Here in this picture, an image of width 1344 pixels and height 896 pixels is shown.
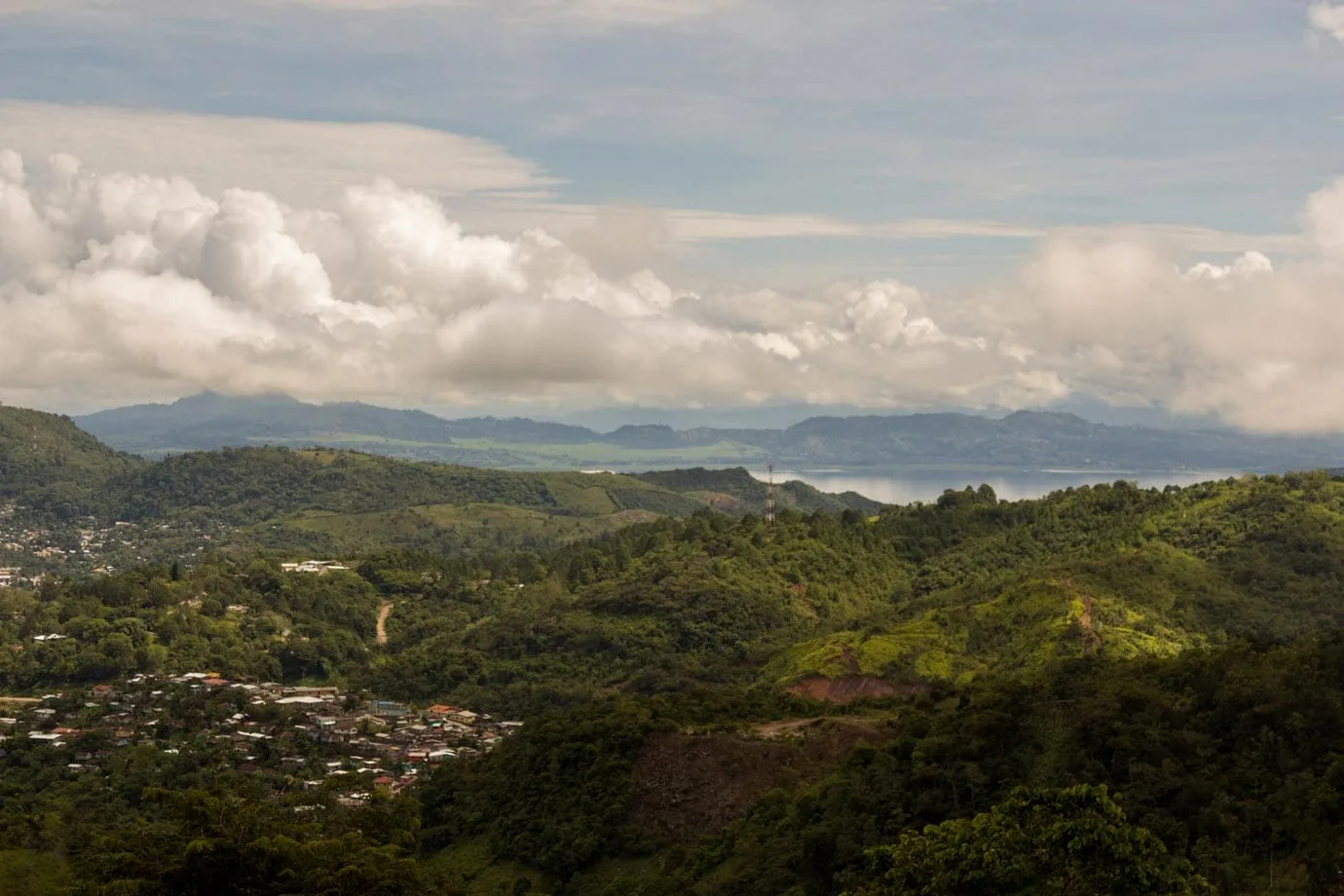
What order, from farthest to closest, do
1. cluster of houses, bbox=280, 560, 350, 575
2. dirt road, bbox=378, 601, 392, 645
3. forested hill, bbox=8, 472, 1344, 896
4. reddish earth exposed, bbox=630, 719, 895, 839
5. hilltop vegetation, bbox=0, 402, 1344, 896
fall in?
cluster of houses, bbox=280, 560, 350, 575 < dirt road, bbox=378, 601, 392, 645 < reddish earth exposed, bbox=630, 719, 895, 839 < forested hill, bbox=8, 472, 1344, 896 < hilltop vegetation, bbox=0, 402, 1344, 896

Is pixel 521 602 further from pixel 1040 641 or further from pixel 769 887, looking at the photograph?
pixel 769 887

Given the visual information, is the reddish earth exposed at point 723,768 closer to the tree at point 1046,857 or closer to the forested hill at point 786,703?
the forested hill at point 786,703

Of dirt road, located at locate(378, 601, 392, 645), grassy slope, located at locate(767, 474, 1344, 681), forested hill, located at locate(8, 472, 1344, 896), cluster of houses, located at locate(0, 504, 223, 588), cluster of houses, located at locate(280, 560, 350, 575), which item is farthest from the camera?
cluster of houses, located at locate(0, 504, 223, 588)

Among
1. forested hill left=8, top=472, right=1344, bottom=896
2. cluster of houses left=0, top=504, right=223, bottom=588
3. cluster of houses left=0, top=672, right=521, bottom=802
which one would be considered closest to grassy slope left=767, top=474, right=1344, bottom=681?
forested hill left=8, top=472, right=1344, bottom=896

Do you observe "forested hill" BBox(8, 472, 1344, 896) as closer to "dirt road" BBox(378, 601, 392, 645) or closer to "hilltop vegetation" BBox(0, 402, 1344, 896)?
"hilltop vegetation" BBox(0, 402, 1344, 896)

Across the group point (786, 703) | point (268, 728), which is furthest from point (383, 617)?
point (786, 703)

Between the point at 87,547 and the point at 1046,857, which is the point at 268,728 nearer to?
the point at 1046,857

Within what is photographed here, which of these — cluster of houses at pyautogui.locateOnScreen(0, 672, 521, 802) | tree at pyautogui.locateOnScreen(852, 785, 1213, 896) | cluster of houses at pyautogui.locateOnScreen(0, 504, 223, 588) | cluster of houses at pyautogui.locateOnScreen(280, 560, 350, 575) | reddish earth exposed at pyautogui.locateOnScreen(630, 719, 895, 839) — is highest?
tree at pyautogui.locateOnScreen(852, 785, 1213, 896)
